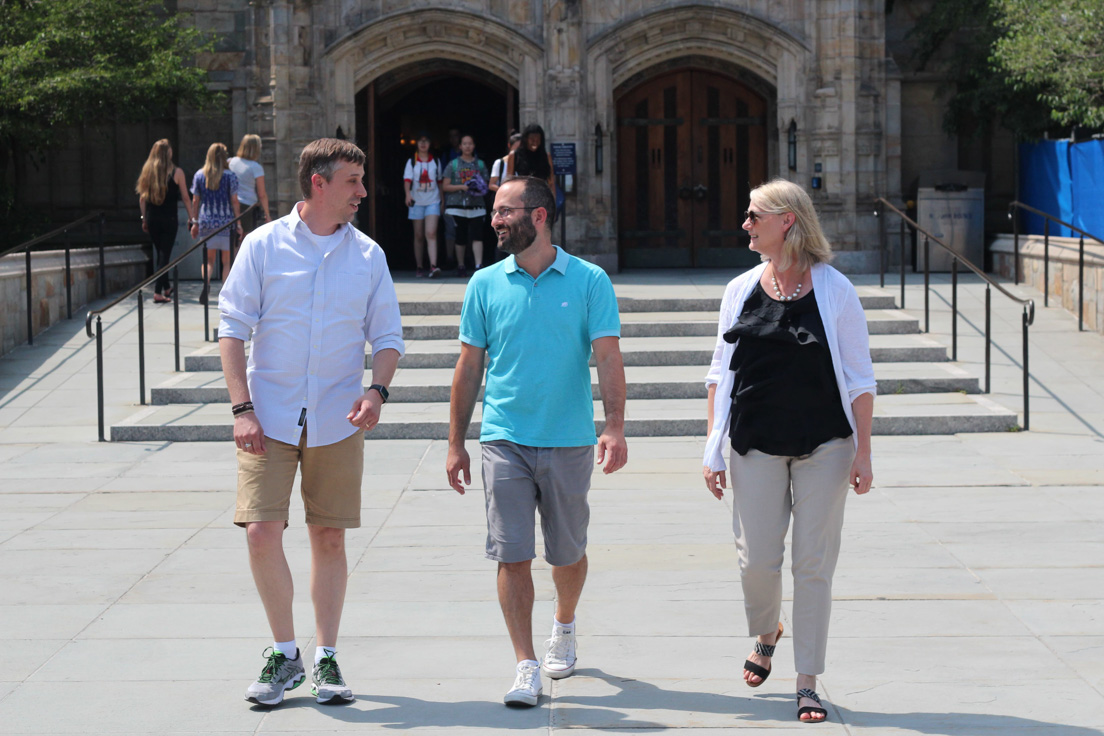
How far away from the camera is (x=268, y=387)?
4.52 meters

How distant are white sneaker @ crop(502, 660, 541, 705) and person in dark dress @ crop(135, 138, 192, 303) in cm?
1108

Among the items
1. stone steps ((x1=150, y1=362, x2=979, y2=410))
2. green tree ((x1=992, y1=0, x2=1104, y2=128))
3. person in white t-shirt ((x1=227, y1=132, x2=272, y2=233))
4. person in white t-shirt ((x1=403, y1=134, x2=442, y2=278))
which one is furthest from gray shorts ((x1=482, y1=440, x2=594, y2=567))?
person in white t-shirt ((x1=403, y1=134, x2=442, y2=278))

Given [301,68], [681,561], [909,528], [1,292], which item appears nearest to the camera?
[681,561]

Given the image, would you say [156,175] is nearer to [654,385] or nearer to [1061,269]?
[654,385]

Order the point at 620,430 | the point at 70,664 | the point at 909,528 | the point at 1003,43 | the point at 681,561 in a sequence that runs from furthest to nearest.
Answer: the point at 1003,43, the point at 909,528, the point at 681,561, the point at 70,664, the point at 620,430

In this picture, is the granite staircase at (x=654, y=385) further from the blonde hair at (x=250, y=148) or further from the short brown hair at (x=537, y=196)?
the short brown hair at (x=537, y=196)

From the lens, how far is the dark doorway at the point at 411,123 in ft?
58.3

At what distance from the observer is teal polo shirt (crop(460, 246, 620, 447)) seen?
4.53m

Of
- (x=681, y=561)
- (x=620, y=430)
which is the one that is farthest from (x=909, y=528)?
(x=620, y=430)

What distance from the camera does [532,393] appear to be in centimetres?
453

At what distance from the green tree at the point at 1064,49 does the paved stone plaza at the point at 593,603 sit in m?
5.06

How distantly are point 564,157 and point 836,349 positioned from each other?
12788 millimetres

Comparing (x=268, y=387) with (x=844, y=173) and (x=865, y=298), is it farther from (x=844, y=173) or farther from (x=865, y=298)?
(x=844, y=173)

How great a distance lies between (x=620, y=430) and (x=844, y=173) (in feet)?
43.8
